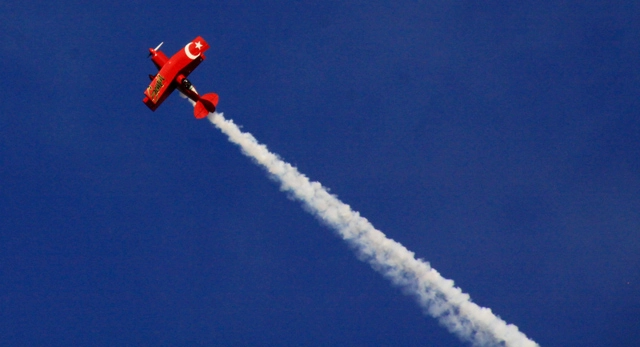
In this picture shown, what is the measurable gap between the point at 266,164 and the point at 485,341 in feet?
83.6

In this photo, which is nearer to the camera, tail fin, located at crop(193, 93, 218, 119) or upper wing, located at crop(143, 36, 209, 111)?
tail fin, located at crop(193, 93, 218, 119)

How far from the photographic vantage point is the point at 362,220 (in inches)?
3733

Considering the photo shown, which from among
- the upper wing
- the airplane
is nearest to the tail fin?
the airplane

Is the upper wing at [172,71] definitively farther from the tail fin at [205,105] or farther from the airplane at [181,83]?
the tail fin at [205,105]

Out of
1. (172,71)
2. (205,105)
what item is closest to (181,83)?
(172,71)

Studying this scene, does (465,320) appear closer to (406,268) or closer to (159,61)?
(406,268)

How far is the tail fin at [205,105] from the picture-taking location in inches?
3671

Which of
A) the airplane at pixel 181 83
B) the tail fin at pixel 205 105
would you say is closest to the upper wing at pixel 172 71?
the airplane at pixel 181 83

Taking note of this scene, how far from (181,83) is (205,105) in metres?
3.09

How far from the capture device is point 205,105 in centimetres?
9344

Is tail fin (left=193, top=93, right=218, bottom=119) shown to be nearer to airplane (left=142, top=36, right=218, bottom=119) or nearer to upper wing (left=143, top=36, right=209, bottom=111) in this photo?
airplane (left=142, top=36, right=218, bottom=119)

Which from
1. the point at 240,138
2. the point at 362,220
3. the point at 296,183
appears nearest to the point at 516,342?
the point at 362,220

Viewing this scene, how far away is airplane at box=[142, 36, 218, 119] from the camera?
307ft

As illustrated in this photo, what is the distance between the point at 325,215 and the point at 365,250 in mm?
4888
